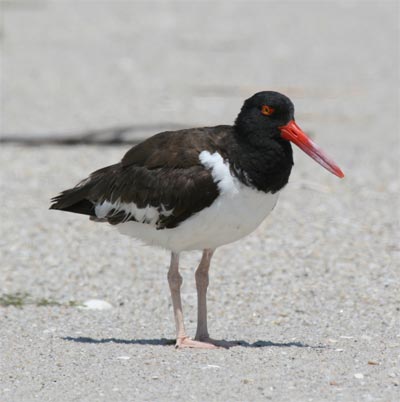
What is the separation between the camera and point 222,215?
650 centimetres

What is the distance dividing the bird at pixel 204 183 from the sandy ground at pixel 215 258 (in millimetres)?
742

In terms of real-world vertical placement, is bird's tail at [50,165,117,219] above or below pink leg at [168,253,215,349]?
above

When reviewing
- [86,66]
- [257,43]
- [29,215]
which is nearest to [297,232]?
[29,215]

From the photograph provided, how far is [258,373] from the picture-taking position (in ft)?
20.3

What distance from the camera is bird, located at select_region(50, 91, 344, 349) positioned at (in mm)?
6520

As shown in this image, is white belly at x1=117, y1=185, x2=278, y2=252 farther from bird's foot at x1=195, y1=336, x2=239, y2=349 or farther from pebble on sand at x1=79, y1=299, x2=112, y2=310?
pebble on sand at x1=79, y1=299, x2=112, y2=310

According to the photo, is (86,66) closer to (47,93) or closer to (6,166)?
(47,93)

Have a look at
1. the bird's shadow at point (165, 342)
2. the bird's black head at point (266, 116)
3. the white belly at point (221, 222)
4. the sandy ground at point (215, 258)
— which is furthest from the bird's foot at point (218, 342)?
the bird's black head at point (266, 116)

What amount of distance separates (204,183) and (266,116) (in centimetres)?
64

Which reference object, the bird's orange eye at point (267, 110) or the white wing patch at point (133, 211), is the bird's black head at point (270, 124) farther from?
the white wing patch at point (133, 211)

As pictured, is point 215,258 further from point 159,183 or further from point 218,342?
point 159,183

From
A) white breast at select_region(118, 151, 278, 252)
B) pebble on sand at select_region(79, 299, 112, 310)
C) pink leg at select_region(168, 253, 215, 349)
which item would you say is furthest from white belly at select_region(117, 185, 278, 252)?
pebble on sand at select_region(79, 299, 112, 310)

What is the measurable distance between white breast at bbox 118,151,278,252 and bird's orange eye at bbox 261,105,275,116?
1.43 ft

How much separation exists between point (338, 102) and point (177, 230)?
11240 millimetres
